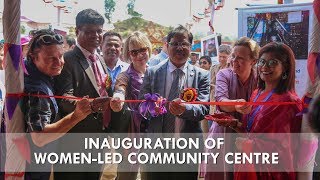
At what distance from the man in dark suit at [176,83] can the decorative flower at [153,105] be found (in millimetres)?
185

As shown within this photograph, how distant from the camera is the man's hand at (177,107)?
2.79m

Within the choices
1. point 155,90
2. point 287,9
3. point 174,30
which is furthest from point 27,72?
point 287,9

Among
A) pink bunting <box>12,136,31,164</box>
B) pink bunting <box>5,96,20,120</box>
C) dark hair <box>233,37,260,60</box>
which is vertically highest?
dark hair <box>233,37,260,60</box>

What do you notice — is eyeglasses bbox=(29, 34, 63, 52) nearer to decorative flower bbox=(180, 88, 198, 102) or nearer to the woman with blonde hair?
the woman with blonde hair

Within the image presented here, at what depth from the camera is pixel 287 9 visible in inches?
147

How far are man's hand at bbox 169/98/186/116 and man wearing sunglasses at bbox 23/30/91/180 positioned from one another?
24.1 inches

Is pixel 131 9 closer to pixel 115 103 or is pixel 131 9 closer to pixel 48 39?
pixel 115 103

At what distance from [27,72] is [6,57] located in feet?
0.54

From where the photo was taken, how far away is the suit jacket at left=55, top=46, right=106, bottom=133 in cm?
289

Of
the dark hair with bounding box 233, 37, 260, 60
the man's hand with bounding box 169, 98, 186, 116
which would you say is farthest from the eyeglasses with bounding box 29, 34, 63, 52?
the dark hair with bounding box 233, 37, 260, 60

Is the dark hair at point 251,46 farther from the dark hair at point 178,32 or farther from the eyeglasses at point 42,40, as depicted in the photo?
the eyeglasses at point 42,40

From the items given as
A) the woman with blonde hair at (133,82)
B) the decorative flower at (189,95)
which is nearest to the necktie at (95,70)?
the woman with blonde hair at (133,82)

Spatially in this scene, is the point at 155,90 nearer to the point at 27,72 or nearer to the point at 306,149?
the point at 27,72

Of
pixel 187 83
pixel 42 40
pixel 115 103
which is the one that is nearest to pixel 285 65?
pixel 187 83
